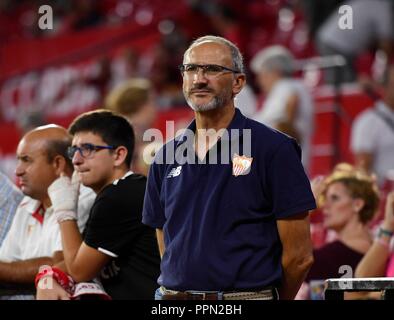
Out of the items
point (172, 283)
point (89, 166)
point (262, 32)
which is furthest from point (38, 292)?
point (262, 32)

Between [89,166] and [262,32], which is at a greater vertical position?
[262,32]

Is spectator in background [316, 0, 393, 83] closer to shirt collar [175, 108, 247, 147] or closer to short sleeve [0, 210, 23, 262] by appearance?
short sleeve [0, 210, 23, 262]

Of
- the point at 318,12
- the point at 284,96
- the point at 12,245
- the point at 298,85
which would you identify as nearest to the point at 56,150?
the point at 12,245

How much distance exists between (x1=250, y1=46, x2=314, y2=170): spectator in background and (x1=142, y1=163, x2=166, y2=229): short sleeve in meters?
4.28

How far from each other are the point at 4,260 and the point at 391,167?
4.19 meters

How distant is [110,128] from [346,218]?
1.75 m

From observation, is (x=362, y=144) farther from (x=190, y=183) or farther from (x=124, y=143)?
(x=190, y=183)

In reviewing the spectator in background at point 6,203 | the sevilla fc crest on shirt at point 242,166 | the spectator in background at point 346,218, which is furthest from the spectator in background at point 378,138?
the sevilla fc crest on shirt at point 242,166

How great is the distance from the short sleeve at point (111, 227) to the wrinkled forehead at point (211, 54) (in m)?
1.08

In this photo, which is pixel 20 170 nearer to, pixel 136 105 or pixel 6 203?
pixel 6 203

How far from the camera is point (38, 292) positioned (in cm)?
511

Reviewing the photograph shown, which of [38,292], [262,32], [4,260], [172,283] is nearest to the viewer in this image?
[172,283]

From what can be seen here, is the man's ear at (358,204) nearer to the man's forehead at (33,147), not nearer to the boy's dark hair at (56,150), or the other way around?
the boy's dark hair at (56,150)
